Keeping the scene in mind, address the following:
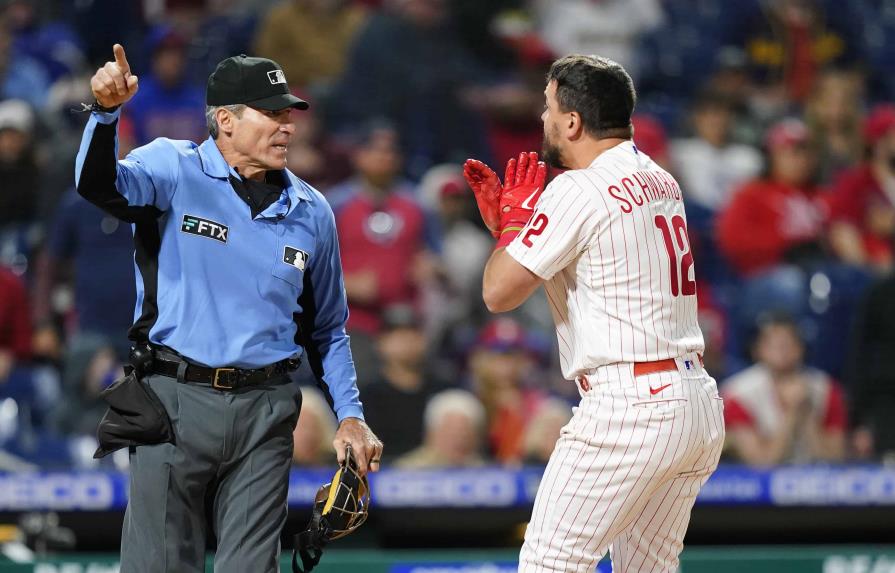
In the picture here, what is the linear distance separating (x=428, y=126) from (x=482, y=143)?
14.4 inches

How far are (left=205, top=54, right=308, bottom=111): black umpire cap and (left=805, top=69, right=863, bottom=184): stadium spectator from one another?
534cm

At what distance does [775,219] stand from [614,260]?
4.57m

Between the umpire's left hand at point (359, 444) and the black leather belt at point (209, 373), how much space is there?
27 centimetres

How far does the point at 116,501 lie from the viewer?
6191 mm

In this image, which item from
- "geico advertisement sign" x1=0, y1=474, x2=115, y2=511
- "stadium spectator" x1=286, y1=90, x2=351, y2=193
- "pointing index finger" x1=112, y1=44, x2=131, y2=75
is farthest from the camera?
"stadium spectator" x1=286, y1=90, x2=351, y2=193

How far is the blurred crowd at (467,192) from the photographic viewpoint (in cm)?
675

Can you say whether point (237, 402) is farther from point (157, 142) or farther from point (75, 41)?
point (75, 41)

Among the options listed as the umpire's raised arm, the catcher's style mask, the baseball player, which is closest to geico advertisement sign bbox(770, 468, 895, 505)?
the baseball player

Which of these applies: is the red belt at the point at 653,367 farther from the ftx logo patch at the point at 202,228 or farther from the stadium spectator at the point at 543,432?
the stadium spectator at the point at 543,432

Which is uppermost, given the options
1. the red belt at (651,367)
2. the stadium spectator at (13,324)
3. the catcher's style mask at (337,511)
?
the red belt at (651,367)

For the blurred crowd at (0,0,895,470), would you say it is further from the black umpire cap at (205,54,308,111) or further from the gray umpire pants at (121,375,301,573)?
the black umpire cap at (205,54,308,111)

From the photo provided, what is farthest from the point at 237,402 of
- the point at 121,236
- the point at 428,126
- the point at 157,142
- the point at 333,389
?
the point at 428,126

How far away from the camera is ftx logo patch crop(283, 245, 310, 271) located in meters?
3.54

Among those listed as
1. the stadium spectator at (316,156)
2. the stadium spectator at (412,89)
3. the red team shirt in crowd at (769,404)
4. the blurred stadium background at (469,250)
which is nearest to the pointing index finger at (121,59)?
the blurred stadium background at (469,250)
